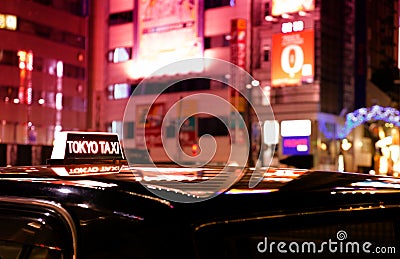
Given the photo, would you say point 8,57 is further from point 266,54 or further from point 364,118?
point 364,118

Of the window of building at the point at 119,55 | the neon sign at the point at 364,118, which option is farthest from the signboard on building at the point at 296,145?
the window of building at the point at 119,55

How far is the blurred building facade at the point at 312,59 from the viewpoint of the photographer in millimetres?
33188

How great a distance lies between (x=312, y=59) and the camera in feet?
106

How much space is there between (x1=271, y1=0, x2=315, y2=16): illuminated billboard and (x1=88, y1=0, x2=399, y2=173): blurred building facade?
5 cm

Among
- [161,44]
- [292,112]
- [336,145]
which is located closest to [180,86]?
[161,44]

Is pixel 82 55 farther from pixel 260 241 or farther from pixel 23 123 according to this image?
pixel 260 241

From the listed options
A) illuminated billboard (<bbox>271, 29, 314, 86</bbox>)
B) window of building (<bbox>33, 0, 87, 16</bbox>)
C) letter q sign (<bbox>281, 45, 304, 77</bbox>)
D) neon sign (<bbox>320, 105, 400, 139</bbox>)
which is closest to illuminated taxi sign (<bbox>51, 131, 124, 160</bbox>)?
illuminated billboard (<bbox>271, 29, 314, 86</bbox>)

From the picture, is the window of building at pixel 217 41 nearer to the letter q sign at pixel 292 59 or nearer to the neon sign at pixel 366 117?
the letter q sign at pixel 292 59

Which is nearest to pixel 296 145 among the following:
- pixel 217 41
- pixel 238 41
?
pixel 238 41

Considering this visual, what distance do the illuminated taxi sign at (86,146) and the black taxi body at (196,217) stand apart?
0.33m
